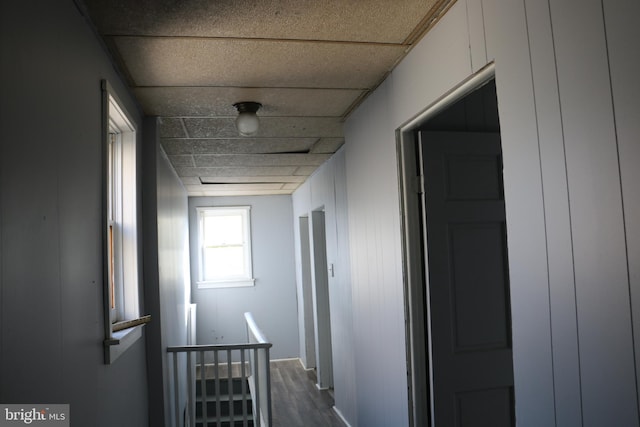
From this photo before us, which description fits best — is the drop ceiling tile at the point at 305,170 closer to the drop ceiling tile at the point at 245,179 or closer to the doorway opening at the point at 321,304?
the drop ceiling tile at the point at 245,179

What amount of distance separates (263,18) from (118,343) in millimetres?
1427

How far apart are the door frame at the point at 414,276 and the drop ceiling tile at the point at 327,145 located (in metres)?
1.70

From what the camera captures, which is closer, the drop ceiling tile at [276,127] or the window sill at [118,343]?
the window sill at [118,343]

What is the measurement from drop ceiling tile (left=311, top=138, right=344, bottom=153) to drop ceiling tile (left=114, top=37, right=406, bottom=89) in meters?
1.39

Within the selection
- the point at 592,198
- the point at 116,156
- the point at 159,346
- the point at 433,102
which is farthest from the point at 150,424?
the point at 592,198

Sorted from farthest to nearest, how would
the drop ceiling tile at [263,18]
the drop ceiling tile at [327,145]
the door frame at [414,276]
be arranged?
the drop ceiling tile at [327,145], the door frame at [414,276], the drop ceiling tile at [263,18]

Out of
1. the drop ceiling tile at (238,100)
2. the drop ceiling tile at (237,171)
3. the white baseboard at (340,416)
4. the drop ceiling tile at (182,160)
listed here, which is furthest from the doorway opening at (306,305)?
the drop ceiling tile at (238,100)

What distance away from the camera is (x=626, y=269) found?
117 centimetres

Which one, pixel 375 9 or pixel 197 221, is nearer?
pixel 375 9

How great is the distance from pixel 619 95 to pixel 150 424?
3111mm

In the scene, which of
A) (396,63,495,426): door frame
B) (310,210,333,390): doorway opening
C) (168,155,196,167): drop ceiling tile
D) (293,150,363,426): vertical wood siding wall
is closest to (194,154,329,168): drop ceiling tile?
(168,155,196,167): drop ceiling tile

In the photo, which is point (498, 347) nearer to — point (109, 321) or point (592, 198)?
point (592, 198)

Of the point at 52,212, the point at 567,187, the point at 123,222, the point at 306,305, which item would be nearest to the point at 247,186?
the point at 306,305

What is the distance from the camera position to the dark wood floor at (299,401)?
479cm
